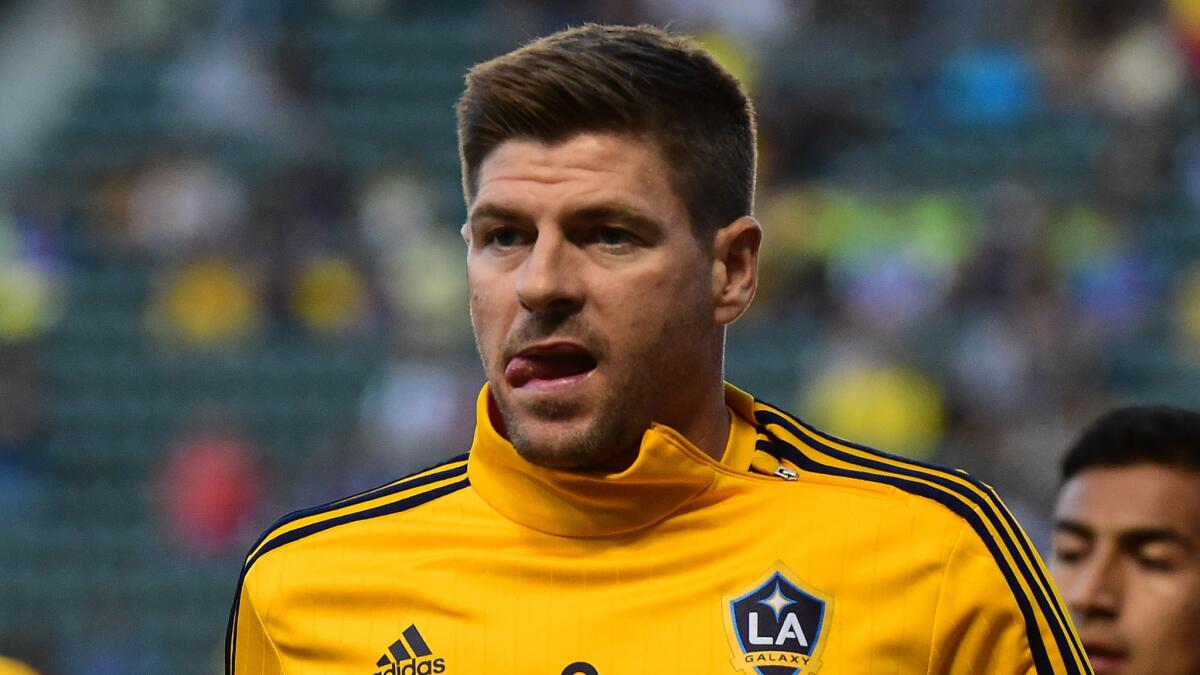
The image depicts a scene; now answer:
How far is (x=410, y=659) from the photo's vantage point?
116 inches

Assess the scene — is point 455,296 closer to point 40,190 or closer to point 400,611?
point 40,190

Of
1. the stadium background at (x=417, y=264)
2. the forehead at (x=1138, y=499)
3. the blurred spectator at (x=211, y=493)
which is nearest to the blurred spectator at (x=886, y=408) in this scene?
the stadium background at (x=417, y=264)

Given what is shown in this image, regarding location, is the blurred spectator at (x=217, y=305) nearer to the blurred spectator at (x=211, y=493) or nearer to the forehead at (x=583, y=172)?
the blurred spectator at (x=211, y=493)

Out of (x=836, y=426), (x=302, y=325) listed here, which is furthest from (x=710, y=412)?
(x=302, y=325)

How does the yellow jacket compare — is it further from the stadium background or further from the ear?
the stadium background

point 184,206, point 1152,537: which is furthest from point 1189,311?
point 1152,537

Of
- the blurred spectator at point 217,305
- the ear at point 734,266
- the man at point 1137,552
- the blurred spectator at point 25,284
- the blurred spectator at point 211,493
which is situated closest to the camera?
the ear at point 734,266

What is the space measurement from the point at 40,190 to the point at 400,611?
33.0ft

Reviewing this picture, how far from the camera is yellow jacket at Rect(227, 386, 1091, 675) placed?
2.79 meters

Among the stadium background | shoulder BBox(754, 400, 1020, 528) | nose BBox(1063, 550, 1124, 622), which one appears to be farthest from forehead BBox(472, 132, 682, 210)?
the stadium background

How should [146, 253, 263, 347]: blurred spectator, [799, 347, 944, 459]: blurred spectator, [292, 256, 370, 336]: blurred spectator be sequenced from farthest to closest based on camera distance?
[146, 253, 263, 347]: blurred spectator
[292, 256, 370, 336]: blurred spectator
[799, 347, 944, 459]: blurred spectator

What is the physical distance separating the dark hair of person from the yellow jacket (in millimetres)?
789

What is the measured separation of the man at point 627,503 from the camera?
2822 millimetres

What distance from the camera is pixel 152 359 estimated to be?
11656mm
